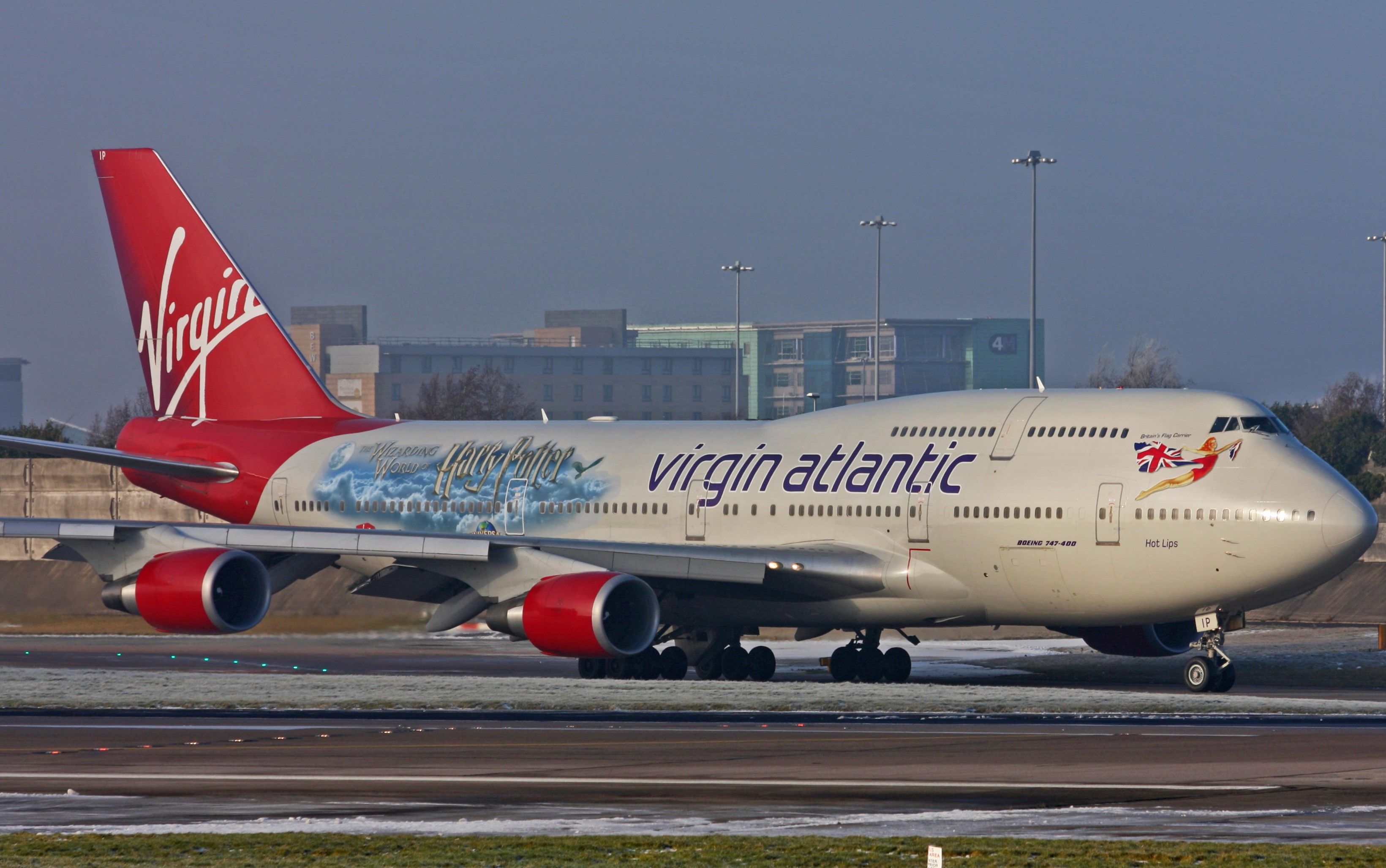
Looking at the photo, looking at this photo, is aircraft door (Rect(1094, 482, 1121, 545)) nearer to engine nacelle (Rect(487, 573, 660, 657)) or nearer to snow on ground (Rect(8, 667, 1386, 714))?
snow on ground (Rect(8, 667, 1386, 714))

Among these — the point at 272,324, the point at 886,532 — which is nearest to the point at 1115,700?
the point at 886,532

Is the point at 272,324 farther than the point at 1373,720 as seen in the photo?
Yes

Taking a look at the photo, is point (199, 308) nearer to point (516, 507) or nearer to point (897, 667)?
point (516, 507)

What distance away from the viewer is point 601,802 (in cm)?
1772

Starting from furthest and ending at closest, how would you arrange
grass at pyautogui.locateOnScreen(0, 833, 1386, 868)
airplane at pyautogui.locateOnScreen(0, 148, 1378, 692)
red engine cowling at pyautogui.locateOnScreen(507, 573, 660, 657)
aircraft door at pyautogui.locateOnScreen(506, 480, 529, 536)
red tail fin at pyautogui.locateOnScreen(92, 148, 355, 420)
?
red tail fin at pyautogui.locateOnScreen(92, 148, 355, 420)
aircraft door at pyautogui.locateOnScreen(506, 480, 529, 536)
red engine cowling at pyautogui.locateOnScreen(507, 573, 660, 657)
airplane at pyautogui.locateOnScreen(0, 148, 1378, 692)
grass at pyautogui.locateOnScreen(0, 833, 1386, 868)

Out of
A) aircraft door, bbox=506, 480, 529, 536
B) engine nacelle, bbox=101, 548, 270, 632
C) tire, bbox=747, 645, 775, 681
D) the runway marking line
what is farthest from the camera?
aircraft door, bbox=506, 480, 529, 536

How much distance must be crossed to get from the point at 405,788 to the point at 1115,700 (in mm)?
12922

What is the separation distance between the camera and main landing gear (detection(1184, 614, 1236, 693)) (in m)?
31.1

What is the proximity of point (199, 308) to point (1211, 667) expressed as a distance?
22787 mm

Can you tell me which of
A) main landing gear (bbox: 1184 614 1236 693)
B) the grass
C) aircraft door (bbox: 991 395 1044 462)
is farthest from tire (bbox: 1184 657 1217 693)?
the grass

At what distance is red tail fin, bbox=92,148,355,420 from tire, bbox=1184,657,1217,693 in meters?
19.3

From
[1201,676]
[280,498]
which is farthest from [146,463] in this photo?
[1201,676]

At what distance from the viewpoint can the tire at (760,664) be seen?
3616 cm

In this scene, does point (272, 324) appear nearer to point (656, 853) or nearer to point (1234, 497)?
point (1234, 497)
